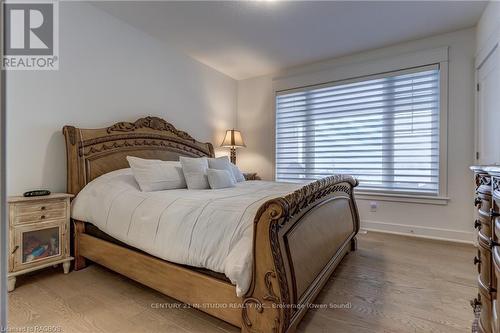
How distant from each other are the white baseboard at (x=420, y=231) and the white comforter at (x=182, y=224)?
2.55 meters

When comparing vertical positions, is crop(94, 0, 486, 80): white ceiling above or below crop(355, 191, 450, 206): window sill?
above

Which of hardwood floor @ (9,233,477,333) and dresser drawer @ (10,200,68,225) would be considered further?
dresser drawer @ (10,200,68,225)

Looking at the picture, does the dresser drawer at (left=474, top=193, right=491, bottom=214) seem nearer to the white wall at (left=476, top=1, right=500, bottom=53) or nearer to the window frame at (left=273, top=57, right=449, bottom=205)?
the white wall at (left=476, top=1, right=500, bottom=53)

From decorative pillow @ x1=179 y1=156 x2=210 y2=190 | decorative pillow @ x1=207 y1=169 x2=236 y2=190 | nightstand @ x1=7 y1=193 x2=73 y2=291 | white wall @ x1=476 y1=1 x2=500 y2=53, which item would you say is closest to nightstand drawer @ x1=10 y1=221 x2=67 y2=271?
nightstand @ x1=7 y1=193 x2=73 y2=291

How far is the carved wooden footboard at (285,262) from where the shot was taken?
3.89ft

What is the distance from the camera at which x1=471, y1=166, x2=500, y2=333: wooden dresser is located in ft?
2.97

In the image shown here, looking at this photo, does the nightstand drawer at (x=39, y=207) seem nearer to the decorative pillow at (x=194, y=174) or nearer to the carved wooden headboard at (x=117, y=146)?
the carved wooden headboard at (x=117, y=146)

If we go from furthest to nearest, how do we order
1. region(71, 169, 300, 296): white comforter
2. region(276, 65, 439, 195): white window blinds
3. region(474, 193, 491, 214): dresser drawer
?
1. region(276, 65, 439, 195): white window blinds
2. region(71, 169, 300, 296): white comforter
3. region(474, 193, 491, 214): dresser drawer

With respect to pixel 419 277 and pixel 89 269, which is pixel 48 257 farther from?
pixel 419 277

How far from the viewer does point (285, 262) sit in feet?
4.14

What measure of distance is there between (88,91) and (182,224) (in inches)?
82.7

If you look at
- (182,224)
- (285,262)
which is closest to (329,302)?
(285,262)

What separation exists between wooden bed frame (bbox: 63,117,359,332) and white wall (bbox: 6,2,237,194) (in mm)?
186

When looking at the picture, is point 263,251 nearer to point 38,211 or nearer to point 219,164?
point 219,164
